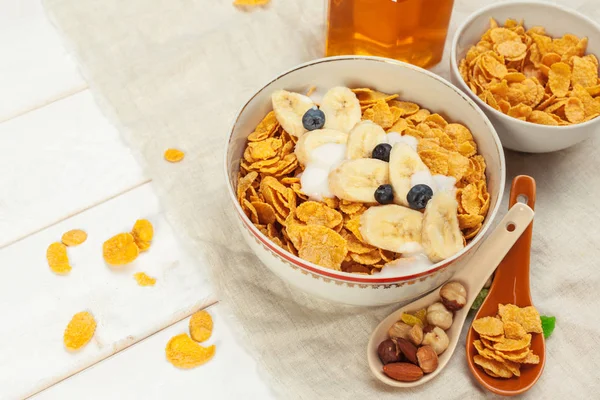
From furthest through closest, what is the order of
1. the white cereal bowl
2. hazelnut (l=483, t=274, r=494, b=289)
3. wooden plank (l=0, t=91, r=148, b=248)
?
wooden plank (l=0, t=91, r=148, b=248) < hazelnut (l=483, t=274, r=494, b=289) < the white cereal bowl

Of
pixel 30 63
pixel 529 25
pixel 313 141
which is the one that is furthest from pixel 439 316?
pixel 30 63

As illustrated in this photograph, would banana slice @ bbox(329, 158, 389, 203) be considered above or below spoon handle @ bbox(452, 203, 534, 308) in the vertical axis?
above

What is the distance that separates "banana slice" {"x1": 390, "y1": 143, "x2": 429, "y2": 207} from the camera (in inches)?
28.9

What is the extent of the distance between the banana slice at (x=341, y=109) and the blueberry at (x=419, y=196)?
14 centimetres

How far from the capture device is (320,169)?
2.51ft

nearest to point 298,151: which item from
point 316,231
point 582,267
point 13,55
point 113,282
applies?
point 316,231

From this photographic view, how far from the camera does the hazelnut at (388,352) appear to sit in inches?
28.2

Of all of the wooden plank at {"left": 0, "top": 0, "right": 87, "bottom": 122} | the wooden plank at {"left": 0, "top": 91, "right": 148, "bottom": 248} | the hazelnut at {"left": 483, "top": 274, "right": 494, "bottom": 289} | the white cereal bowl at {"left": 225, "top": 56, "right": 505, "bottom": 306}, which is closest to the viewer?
the white cereal bowl at {"left": 225, "top": 56, "right": 505, "bottom": 306}

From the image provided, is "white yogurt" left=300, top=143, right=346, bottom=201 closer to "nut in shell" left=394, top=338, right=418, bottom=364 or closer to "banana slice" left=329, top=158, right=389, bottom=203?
"banana slice" left=329, top=158, right=389, bottom=203

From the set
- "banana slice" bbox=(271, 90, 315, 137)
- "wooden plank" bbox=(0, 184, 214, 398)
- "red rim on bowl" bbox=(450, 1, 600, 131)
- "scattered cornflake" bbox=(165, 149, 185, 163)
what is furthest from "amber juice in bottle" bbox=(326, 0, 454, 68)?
"wooden plank" bbox=(0, 184, 214, 398)

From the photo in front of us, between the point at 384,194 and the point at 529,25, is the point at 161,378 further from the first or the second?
the point at 529,25

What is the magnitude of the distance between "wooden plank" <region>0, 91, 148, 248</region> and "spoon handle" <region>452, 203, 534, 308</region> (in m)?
0.47

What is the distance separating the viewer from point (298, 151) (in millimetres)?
783

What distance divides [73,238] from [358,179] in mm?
389
